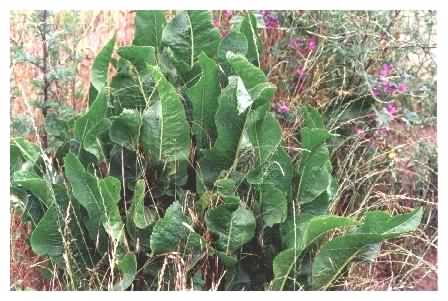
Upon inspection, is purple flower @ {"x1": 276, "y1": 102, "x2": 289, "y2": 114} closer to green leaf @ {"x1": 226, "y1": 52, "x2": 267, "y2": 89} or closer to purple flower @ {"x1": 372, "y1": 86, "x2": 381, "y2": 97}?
purple flower @ {"x1": 372, "y1": 86, "x2": 381, "y2": 97}

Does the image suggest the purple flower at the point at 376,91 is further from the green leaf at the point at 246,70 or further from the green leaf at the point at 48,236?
the green leaf at the point at 48,236

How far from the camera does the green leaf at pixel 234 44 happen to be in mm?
2916

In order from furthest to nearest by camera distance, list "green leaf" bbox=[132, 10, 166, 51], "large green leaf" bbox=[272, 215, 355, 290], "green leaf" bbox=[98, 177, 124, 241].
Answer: "green leaf" bbox=[132, 10, 166, 51] → "green leaf" bbox=[98, 177, 124, 241] → "large green leaf" bbox=[272, 215, 355, 290]

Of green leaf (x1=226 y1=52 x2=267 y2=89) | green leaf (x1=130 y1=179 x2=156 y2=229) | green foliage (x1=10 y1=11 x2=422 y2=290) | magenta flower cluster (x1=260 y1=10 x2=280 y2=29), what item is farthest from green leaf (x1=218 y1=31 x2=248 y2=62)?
magenta flower cluster (x1=260 y1=10 x2=280 y2=29)

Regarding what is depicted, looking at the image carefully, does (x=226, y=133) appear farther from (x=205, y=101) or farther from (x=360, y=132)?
(x=360, y=132)

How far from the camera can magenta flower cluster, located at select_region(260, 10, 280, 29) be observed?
12.2 ft

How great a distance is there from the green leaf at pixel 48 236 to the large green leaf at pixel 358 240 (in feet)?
3.14

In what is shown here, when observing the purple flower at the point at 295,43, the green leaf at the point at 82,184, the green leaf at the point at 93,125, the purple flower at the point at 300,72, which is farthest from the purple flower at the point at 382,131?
the green leaf at the point at 82,184

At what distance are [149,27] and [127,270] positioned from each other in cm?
105

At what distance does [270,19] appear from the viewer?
3.74 m

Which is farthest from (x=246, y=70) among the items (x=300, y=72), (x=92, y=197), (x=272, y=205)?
(x=300, y=72)

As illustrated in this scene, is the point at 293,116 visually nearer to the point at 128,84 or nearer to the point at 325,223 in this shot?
the point at 128,84

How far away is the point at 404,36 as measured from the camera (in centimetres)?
400

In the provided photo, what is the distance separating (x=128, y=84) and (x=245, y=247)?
2.70ft
